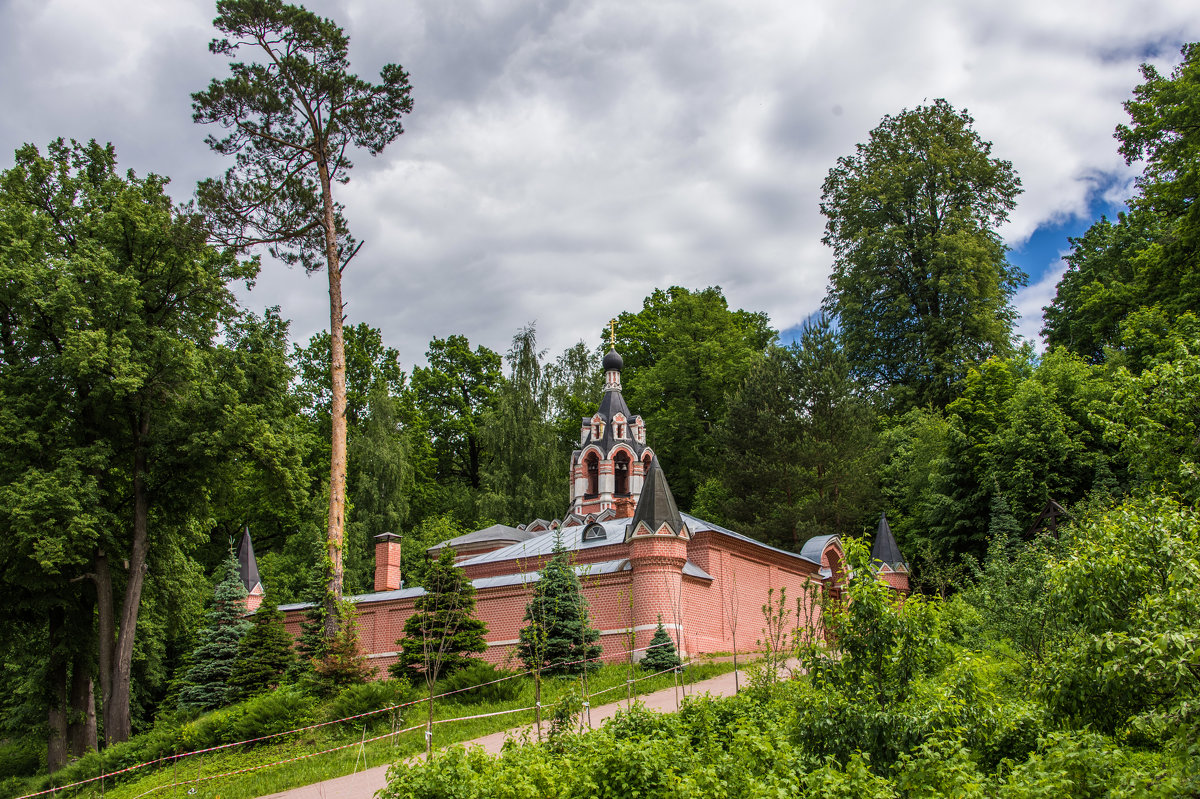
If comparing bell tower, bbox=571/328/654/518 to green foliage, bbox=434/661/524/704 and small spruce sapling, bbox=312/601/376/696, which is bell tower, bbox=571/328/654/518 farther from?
green foliage, bbox=434/661/524/704

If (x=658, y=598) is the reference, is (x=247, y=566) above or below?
above

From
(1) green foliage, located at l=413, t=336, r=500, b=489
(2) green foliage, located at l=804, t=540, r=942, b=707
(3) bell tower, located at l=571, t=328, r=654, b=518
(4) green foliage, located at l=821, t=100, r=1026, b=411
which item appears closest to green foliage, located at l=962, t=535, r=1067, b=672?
(2) green foliage, located at l=804, t=540, r=942, b=707

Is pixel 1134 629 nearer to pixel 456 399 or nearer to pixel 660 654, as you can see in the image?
pixel 660 654

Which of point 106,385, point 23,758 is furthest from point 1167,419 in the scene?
point 23,758

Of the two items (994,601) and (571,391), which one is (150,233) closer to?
(994,601)

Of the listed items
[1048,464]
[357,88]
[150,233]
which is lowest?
[1048,464]

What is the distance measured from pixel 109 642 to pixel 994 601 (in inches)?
646

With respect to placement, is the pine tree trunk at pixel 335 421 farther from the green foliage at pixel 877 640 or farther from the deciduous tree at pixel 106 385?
the green foliage at pixel 877 640

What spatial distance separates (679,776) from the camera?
7.09 m

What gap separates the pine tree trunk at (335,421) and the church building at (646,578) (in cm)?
201

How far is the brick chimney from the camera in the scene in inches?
995

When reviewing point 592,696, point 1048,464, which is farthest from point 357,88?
point 1048,464

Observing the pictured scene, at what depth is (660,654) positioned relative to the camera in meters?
16.6

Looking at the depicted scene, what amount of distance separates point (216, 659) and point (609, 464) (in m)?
14.5
